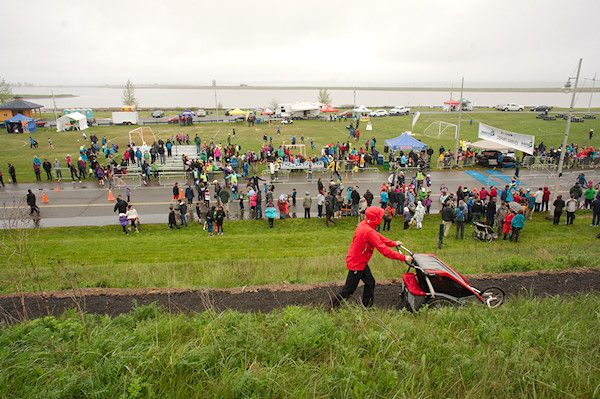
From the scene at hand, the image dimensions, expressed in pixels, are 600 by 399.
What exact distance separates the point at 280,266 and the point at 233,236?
5.73m

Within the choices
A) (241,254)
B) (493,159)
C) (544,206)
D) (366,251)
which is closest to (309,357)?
(366,251)

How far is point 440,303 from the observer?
6695 mm

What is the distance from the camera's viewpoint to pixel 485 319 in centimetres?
544

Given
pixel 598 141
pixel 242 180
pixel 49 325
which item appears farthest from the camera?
pixel 598 141

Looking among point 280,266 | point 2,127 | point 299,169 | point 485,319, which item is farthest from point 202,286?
point 2,127

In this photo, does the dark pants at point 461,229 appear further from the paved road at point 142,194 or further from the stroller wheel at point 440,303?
the stroller wheel at point 440,303

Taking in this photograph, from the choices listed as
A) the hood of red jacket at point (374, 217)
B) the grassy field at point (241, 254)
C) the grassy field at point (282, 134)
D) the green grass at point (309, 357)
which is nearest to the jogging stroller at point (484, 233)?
the grassy field at point (241, 254)

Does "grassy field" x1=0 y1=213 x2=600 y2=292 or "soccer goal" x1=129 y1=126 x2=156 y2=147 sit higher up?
"soccer goal" x1=129 y1=126 x2=156 y2=147

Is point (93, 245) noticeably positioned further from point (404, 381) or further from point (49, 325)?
point (404, 381)

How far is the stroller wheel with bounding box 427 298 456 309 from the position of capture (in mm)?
6590

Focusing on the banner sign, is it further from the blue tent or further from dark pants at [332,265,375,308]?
dark pants at [332,265,375,308]

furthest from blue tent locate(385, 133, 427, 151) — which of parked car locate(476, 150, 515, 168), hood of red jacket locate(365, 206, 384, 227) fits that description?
hood of red jacket locate(365, 206, 384, 227)

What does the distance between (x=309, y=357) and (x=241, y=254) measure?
30.1ft

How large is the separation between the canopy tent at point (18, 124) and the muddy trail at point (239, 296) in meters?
48.3
